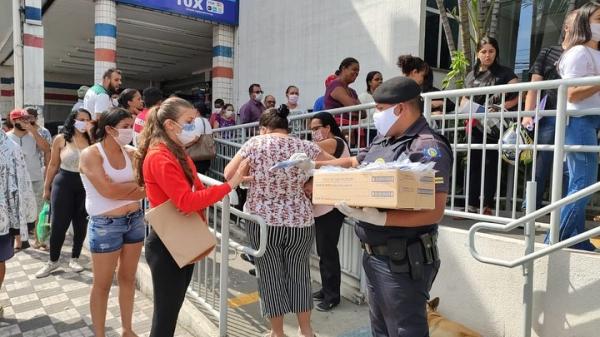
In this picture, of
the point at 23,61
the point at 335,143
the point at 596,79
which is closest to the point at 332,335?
the point at 335,143

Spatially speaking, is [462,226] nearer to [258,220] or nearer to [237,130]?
[258,220]

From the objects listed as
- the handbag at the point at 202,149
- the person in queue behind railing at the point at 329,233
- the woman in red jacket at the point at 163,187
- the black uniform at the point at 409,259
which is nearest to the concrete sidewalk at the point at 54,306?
the woman in red jacket at the point at 163,187

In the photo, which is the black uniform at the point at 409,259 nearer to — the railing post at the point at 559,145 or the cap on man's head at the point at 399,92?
the cap on man's head at the point at 399,92

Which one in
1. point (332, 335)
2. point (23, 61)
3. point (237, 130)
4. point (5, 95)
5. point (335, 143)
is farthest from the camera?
point (5, 95)

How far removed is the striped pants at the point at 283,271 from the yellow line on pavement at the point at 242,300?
0.71 m

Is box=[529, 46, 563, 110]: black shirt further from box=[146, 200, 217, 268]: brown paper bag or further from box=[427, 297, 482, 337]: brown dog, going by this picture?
box=[146, 200, 217, 268]: brown paper bag

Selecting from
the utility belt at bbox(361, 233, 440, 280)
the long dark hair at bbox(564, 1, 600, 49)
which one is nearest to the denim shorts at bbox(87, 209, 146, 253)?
the utility belt at bbox(361, 233, 440, 280)

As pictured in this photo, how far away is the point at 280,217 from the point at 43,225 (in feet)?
12.8

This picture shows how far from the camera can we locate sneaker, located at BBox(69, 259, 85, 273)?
187 inches

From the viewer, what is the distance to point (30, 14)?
8734 millimetres

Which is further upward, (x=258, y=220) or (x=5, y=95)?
(x=5, y=95)

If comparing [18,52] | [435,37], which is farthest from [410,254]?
[18,52]

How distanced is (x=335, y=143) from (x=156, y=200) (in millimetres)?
1585

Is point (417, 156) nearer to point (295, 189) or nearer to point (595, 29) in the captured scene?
point (295, 189)
